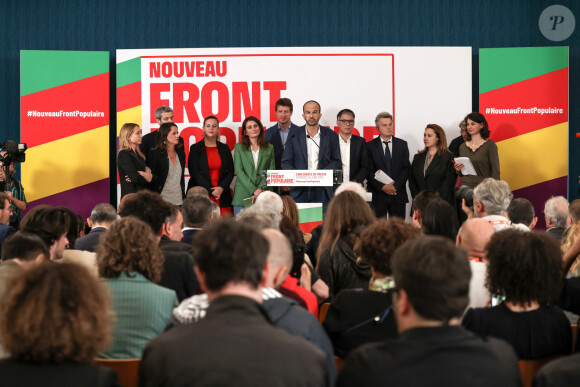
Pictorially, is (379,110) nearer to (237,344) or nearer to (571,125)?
(571,125)

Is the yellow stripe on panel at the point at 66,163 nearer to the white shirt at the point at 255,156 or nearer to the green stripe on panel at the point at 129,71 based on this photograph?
the green stripe on panel at the point at 129,71

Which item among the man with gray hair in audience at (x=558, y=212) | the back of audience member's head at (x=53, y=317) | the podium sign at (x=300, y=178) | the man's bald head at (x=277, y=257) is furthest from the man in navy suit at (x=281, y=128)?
the back of audience member's head at (x=53, y=317)

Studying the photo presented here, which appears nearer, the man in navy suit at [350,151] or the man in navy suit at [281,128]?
the man in navy suit at [350,151]

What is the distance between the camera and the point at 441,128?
788 cm

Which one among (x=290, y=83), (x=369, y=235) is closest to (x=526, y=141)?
(x=290, y=83)

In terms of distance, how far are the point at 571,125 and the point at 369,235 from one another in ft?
25.1

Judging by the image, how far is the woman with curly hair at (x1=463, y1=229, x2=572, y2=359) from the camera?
226 centimetres

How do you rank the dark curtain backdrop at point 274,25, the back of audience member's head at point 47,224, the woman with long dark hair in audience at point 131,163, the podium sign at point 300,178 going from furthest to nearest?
the dark curtain backdrop at point 274,25, the woman with long dark hair in audience at point 131,163, the podium sign at point 300,178, the back of audience member's head at point 47,224

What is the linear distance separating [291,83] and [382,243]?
21.0ft

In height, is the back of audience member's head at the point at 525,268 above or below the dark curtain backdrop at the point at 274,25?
below

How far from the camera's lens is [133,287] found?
2549mm

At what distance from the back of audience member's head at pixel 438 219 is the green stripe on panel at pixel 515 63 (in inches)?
194

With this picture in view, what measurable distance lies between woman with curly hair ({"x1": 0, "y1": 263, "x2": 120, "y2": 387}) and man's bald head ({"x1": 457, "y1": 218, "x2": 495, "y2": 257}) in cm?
194

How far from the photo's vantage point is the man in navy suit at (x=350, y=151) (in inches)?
308
